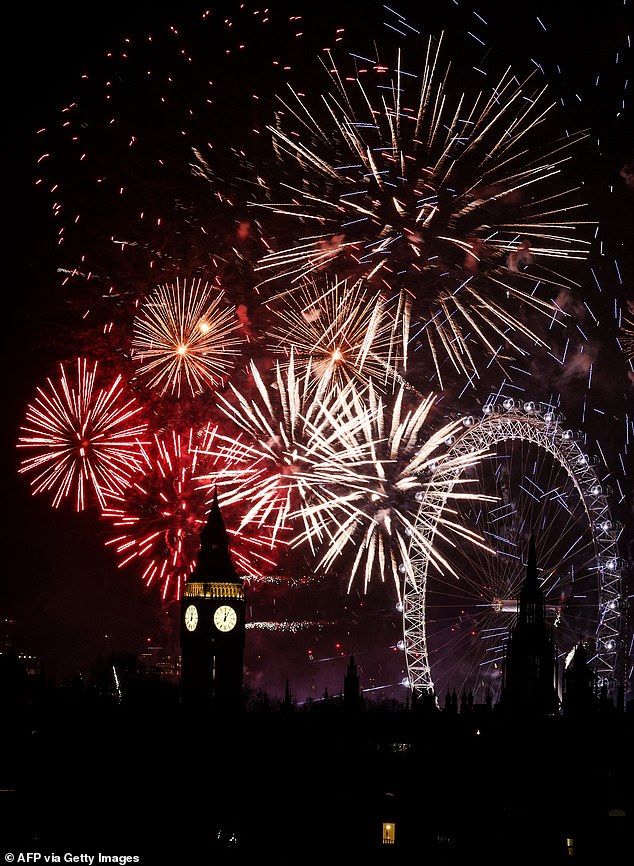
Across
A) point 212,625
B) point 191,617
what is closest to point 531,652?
point 212,625

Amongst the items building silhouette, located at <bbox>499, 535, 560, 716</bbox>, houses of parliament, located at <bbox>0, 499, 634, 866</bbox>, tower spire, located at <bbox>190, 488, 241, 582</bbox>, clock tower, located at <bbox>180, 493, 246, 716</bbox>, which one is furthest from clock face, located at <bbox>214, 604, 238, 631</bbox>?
building silhouette, located at <bbox>499, 535, 560, 716</bbox>

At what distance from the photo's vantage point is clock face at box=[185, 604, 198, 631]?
136 meters

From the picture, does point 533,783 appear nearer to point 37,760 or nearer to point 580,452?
point 580,452

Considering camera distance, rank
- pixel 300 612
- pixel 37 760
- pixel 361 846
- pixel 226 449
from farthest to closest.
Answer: pixel 300 612 < pixel 37 760 < pixel 226 449 < pixel 361 846

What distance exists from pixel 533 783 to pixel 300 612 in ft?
275

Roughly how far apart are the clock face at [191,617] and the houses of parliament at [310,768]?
0.62ft

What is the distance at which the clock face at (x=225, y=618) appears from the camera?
135750 mm

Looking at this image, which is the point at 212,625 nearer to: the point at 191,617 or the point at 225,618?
the point at 225,618

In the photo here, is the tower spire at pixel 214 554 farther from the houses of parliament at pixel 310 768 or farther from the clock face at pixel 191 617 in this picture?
the clock face at pixel 191 617

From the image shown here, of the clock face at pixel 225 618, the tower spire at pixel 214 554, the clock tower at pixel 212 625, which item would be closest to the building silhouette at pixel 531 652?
the clock tower at pixel 212 625

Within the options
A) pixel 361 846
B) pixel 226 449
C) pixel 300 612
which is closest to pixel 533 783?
pixel 361 846

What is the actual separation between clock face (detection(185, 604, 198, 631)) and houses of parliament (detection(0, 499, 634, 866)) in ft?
0.62

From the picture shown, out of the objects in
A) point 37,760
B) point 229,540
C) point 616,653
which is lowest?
point 37,760

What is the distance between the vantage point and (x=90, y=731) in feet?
424
